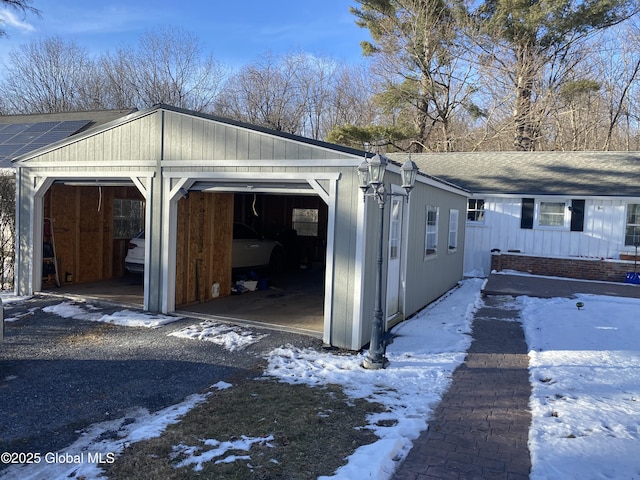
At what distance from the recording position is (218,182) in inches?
340

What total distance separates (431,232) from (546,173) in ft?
29.1

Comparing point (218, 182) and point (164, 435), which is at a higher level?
point (218, 182)

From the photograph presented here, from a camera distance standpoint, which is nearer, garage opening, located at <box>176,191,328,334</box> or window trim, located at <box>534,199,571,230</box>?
garage opening, located at <box>176,191,328,334</box>

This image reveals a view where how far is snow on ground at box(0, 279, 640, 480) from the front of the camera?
13.0 ft

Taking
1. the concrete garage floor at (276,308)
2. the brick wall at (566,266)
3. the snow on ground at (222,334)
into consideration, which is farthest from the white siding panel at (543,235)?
the snow on ground at (222,334)

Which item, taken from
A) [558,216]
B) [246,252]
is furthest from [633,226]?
[246,252]

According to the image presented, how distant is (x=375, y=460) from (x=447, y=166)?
54.9 ft

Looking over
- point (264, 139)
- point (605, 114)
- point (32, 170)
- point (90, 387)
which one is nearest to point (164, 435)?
point (90, 387)

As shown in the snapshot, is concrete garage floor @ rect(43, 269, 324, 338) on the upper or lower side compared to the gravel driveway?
upper

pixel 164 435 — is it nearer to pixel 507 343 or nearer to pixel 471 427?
pixel 471 427

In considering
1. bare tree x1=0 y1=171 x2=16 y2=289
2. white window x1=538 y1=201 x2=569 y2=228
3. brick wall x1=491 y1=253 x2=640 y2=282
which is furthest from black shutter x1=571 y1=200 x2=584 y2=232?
bare tree x1=0 y1=171 x2=16 y2=289

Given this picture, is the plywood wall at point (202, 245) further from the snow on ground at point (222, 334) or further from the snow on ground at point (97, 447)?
the snow on ground at point (97, 447)

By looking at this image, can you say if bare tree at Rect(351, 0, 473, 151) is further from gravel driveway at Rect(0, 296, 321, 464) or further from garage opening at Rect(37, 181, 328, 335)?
gravel driveway at Rect(0, 296, 321, 464)

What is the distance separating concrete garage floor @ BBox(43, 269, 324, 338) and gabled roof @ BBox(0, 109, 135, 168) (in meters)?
4.98
